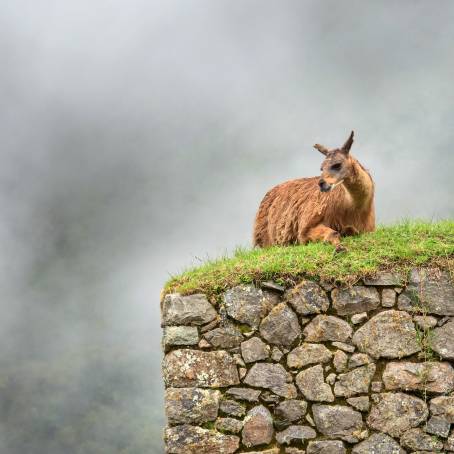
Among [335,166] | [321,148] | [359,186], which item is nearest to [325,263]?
[335,166]

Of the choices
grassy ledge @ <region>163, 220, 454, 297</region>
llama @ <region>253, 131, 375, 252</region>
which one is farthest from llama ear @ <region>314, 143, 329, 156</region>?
grassy ledge @ <region>163, 220, 454, 297</region>

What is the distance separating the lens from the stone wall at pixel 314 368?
26.3 feet

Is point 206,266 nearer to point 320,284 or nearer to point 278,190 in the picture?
point 320,284

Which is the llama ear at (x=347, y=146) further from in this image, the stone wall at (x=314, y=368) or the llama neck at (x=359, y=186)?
the stone wall at (x=314, y=368)

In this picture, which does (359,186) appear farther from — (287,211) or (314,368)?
(314,368)

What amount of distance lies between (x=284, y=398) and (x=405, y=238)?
278 cm

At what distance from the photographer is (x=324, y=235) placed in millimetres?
9719

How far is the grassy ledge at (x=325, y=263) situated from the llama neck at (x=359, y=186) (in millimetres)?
719

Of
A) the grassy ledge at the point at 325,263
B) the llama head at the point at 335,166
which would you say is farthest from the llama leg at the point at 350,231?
the llama head at the point at 335,166

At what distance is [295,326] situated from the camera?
8312mm

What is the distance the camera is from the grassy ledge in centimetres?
849

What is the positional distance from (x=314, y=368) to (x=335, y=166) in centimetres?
259

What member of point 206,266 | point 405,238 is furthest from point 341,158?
point 206,266

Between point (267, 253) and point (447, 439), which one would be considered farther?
point (267, 253)
